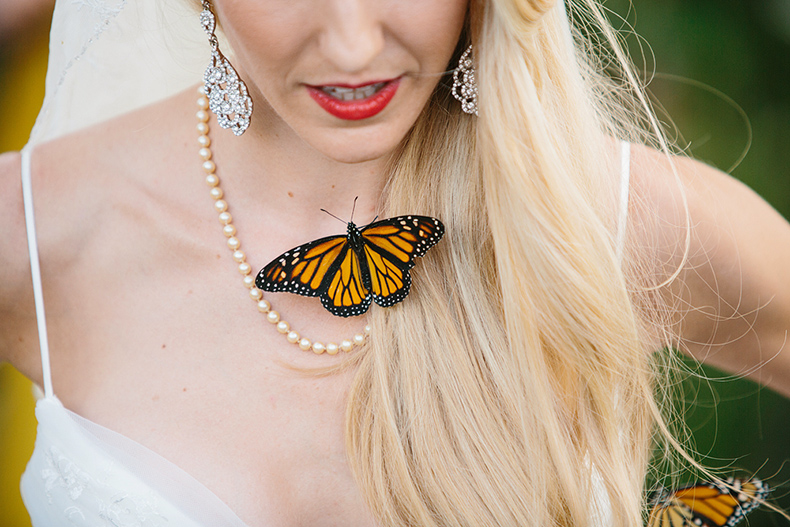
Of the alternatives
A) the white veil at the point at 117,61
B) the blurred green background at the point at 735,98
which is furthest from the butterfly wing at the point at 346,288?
the blurred green background at the point at 735,98

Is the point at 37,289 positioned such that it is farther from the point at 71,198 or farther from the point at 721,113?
the point at 721,113

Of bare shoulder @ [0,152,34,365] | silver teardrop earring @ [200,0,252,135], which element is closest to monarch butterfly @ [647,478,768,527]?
silver teardrop earring @ [200,0,252,135]

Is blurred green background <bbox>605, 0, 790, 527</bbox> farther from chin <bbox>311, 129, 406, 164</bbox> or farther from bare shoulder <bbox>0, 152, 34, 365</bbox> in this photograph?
bare shoulder <bbox>0, 152, 34, 365</bbox>

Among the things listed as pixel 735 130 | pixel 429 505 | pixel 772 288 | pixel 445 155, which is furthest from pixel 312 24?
pixel 735 130

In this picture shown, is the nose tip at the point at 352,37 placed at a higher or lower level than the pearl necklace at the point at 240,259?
higher

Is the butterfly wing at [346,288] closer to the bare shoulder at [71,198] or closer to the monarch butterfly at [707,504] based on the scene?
the bare shoulder at [71,198]

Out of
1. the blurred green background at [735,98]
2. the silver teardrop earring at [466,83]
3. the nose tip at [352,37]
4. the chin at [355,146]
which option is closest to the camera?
the nose tip at [352,37]

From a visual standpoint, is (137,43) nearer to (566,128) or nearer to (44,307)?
(44,307)
